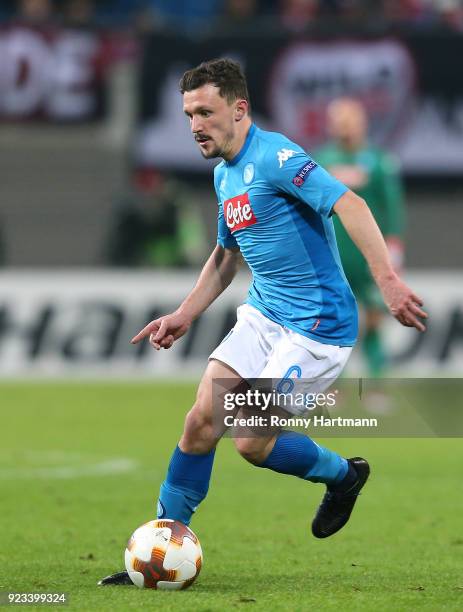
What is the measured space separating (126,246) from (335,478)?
10046 millimetres

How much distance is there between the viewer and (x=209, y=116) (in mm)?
5355

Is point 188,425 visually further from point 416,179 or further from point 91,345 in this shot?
point 416,179

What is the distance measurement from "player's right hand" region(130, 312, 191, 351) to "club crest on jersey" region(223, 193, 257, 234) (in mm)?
425

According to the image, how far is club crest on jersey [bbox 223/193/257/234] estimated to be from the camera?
545 cm

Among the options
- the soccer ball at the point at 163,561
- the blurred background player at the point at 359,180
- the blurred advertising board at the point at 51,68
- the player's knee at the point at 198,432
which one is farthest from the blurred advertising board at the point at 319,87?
the soccer ball at the point at 163,561

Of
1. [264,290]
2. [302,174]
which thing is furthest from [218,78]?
[264,290]

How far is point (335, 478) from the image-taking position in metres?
5.67

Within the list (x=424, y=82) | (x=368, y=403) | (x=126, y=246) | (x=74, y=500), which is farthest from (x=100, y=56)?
(x=74, y=500)

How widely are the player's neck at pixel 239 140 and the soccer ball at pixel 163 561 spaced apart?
149 cm

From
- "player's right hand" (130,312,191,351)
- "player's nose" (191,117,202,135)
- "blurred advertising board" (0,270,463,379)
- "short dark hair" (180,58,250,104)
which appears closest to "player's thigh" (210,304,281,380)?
"player's right hand" (130,312,191,351)

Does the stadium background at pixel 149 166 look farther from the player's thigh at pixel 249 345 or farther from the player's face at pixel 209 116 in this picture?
the player's face at pixel 209 116

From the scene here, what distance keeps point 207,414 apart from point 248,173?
3.14 feet

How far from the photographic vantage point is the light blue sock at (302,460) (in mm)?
5477

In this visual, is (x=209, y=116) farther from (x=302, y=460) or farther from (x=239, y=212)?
(x=302, y=460)
